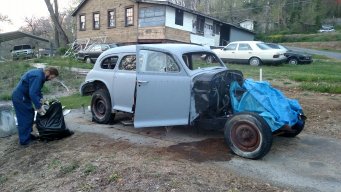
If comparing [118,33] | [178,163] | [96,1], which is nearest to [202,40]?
[118,33]

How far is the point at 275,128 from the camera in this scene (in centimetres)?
595

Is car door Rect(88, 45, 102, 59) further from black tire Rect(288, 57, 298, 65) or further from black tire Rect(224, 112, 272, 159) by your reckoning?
black tire Rect(224, 112, 272, 159)

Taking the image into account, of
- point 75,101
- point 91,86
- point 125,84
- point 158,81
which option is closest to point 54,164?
point 125,84

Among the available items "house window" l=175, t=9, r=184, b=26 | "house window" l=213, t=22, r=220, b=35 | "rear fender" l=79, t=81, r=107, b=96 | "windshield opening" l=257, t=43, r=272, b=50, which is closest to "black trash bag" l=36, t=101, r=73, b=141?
"rear fender" l=79, t=81, r=107, b=96

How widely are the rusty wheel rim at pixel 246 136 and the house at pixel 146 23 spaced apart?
22.8 metres

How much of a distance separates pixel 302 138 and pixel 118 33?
85.0ft

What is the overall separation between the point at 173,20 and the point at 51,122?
22478mm

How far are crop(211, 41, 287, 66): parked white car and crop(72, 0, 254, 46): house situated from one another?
788 cm

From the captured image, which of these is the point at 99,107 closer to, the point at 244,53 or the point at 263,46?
the point at 244,53

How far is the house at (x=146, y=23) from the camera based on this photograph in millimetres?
28578

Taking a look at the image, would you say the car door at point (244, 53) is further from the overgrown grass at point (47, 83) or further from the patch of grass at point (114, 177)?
the patch of grass at point (114, 177)

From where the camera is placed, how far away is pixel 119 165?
230 inches

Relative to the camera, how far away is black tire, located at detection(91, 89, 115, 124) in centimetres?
846

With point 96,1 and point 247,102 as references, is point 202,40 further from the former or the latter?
point 247,102
